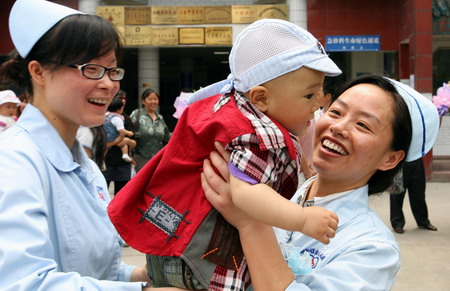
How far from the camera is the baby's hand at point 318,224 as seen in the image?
1.49m

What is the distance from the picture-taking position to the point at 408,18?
12203 millimetres

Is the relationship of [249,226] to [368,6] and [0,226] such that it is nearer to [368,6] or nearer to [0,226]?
[0,226]

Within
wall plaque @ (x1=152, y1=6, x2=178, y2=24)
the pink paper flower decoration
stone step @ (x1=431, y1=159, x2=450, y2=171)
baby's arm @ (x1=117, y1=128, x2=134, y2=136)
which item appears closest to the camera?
baby's arm @ (x1=117, y1=128, x2=134, y2=136)

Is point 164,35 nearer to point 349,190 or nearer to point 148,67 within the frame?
point 148,67

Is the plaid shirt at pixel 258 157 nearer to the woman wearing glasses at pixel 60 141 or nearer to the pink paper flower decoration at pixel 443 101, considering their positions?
the woman wearing glasses at pixel 60 141

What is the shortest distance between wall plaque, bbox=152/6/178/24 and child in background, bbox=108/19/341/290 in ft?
39.4

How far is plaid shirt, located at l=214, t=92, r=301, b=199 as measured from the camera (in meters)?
1.55

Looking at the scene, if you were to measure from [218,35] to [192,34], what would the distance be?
65cm

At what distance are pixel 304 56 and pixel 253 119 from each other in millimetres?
254

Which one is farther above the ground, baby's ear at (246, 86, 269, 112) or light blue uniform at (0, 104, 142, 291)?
baby's ear at (246, 86, 269, 112)

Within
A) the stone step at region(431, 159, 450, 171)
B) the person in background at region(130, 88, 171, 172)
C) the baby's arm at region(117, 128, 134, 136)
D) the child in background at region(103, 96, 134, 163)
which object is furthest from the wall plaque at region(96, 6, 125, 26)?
the stone step at region(431, 159, 450, 171)

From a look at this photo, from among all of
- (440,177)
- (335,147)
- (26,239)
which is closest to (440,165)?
(440,177)

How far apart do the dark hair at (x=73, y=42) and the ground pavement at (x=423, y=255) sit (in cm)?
254

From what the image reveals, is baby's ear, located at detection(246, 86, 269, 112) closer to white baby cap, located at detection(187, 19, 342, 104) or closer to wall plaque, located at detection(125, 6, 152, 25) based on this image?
white baby cap, located at detection(187, 19, 342, 104)
